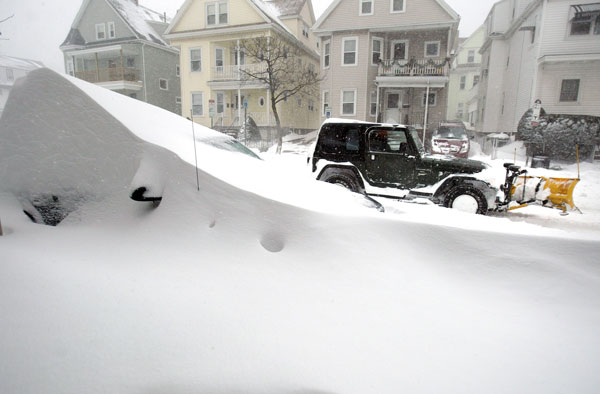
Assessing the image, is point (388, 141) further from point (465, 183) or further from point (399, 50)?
point (399, 50)

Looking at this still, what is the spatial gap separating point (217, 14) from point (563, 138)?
21002mm

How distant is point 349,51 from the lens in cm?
2055

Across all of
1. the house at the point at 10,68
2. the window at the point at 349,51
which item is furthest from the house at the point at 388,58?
the house at the point at 10,68

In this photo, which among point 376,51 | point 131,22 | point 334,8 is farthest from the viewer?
point 131,22

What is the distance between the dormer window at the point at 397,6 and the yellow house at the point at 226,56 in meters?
6.85

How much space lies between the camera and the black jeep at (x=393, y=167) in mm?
6164

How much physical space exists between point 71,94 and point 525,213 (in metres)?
7.96

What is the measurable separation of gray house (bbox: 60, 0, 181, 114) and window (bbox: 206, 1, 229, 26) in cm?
579

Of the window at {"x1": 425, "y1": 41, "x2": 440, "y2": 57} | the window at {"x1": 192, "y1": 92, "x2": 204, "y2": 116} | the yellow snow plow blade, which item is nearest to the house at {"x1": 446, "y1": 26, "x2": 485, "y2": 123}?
the window at {"x1": 425, "y1": 41, "x2": 440, "y2": 57}

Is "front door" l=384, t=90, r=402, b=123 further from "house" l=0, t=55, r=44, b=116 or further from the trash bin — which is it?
"house" l=0, t=55, r=44, b=116

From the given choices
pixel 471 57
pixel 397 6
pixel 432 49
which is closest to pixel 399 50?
pixel 432 49

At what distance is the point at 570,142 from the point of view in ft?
45.5

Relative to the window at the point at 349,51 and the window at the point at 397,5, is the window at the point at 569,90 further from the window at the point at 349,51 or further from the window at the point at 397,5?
the window at the point at 349,51

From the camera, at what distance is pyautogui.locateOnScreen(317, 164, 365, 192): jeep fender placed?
6.74m
